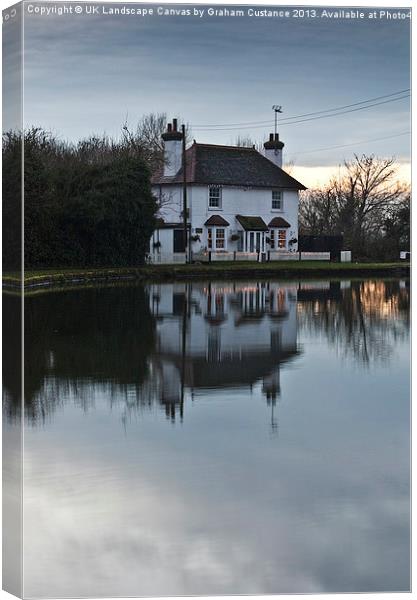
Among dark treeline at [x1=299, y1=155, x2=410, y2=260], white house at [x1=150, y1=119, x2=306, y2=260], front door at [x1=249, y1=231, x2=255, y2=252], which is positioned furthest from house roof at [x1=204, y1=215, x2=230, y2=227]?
dark treeline at [x1=299, y1=155, x2=410, y2=260]

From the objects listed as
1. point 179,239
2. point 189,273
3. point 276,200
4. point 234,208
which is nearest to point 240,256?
point 179,239

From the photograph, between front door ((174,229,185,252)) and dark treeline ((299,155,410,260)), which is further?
front door ((174,229,185,252))

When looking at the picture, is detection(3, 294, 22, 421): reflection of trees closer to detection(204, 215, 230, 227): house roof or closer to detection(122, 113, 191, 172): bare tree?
detection(122, 113, 191, 172): bare tree

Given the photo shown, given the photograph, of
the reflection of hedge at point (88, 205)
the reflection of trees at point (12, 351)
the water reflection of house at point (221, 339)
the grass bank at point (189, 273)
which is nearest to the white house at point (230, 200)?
the reflection of hedge at point (88, 205)

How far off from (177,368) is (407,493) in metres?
5.81

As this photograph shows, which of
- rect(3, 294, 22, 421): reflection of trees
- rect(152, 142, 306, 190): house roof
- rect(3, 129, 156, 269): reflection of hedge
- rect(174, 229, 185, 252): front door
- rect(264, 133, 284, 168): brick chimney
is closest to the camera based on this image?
rect(3, 294, 22, 421): reflection of trees

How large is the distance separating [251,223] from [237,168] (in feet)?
5.90

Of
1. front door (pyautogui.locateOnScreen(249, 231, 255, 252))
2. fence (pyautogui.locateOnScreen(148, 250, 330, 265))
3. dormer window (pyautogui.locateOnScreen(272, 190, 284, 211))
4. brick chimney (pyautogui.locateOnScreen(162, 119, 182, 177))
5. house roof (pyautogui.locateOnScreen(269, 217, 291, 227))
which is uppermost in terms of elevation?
brick chimney (pyautogui.locateOnScreen(162, 119, 182, 177))

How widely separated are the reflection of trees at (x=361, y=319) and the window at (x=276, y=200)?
1.65m

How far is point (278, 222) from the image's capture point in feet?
39.5

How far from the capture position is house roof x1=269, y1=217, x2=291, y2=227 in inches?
459

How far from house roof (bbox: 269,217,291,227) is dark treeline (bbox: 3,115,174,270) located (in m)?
1.90

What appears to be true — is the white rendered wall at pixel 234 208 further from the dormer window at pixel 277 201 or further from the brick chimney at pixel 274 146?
the brick chimney at pixel 274 146

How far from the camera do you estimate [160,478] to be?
7.09 meters
